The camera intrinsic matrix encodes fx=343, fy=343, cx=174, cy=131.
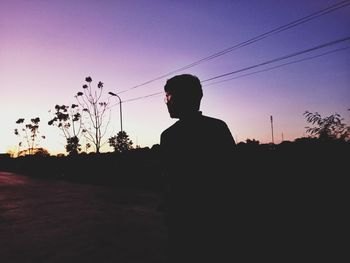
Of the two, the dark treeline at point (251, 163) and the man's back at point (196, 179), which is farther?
the dark treeline at point (251, 163)

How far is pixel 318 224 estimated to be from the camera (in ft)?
24.3

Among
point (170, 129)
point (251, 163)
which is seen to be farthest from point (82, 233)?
point (170, 129)

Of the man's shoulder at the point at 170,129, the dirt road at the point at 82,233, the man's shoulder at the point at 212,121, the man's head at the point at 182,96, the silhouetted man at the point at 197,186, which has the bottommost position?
the dirt road at the point at 82,233

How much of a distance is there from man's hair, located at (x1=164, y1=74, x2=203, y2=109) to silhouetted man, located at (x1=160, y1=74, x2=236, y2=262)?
8 centimetres

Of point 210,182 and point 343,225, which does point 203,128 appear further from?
point 343,225

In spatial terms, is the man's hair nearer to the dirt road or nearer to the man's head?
the man's head

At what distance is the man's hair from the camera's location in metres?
1.95

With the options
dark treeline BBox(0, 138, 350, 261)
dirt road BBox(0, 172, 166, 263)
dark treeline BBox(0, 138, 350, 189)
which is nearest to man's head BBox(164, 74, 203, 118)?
dark treeline BBox(0, 138, 350, 189)

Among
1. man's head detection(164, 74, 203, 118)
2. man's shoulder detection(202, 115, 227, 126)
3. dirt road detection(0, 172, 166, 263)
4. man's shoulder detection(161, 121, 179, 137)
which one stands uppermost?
man's head detection(164, 74, 203, 118)

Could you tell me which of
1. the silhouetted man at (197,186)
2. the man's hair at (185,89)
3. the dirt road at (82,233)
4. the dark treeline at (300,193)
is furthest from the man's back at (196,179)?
the dirt road at (82,233)

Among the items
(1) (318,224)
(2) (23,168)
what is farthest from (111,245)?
(2) (23,168)

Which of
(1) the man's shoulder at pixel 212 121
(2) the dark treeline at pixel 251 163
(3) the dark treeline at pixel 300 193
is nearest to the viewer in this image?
(1) the man's shoulder at pixel 212 121

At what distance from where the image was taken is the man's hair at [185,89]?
1.95m

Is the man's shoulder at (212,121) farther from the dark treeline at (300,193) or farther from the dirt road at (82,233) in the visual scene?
the dirt road at (82,233)
